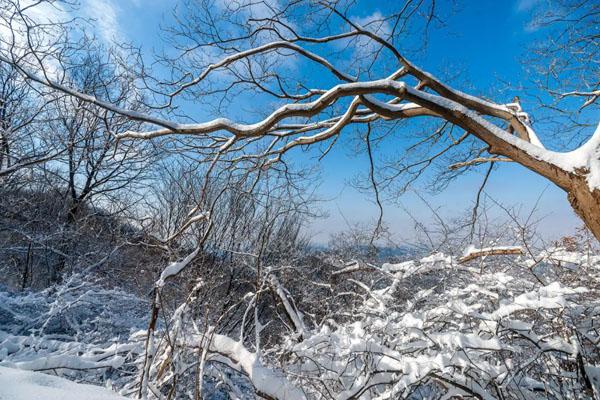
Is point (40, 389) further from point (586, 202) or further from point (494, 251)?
point (494, 251)

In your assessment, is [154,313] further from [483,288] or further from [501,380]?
[483,288]

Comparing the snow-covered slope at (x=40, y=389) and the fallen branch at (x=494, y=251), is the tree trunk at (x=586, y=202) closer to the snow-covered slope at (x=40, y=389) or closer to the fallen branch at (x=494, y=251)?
the fallen branch at (x=494, y=251)

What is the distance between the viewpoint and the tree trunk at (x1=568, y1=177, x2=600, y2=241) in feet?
6.86

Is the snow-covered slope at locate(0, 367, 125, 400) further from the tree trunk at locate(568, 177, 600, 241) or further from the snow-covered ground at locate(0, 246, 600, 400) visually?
the tree trunk at locate(568, 177, 600, 241)

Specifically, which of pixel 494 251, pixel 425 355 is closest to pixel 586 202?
pixel 494 251

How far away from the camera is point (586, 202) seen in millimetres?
2168

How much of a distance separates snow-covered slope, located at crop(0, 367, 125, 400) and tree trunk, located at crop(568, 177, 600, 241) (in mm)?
2777

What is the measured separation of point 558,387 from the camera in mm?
1587

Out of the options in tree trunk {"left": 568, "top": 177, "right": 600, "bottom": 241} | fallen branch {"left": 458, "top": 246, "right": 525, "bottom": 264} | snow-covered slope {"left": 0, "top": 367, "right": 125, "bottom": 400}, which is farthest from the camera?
fallen branch {"left": 458, "top": 246, "right": 525, "bottom": 264}

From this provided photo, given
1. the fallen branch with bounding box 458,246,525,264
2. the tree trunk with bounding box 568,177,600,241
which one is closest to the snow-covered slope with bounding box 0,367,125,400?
the tree trunk with bounding box 568,177,600,241

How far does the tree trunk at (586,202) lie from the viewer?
6.86 feet

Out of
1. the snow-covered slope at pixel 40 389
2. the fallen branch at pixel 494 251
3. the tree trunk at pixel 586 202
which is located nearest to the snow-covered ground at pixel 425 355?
the snow-covered slope at pixel 40 389

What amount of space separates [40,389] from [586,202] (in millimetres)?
2984

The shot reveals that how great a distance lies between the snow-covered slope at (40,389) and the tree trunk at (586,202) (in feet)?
9.11
